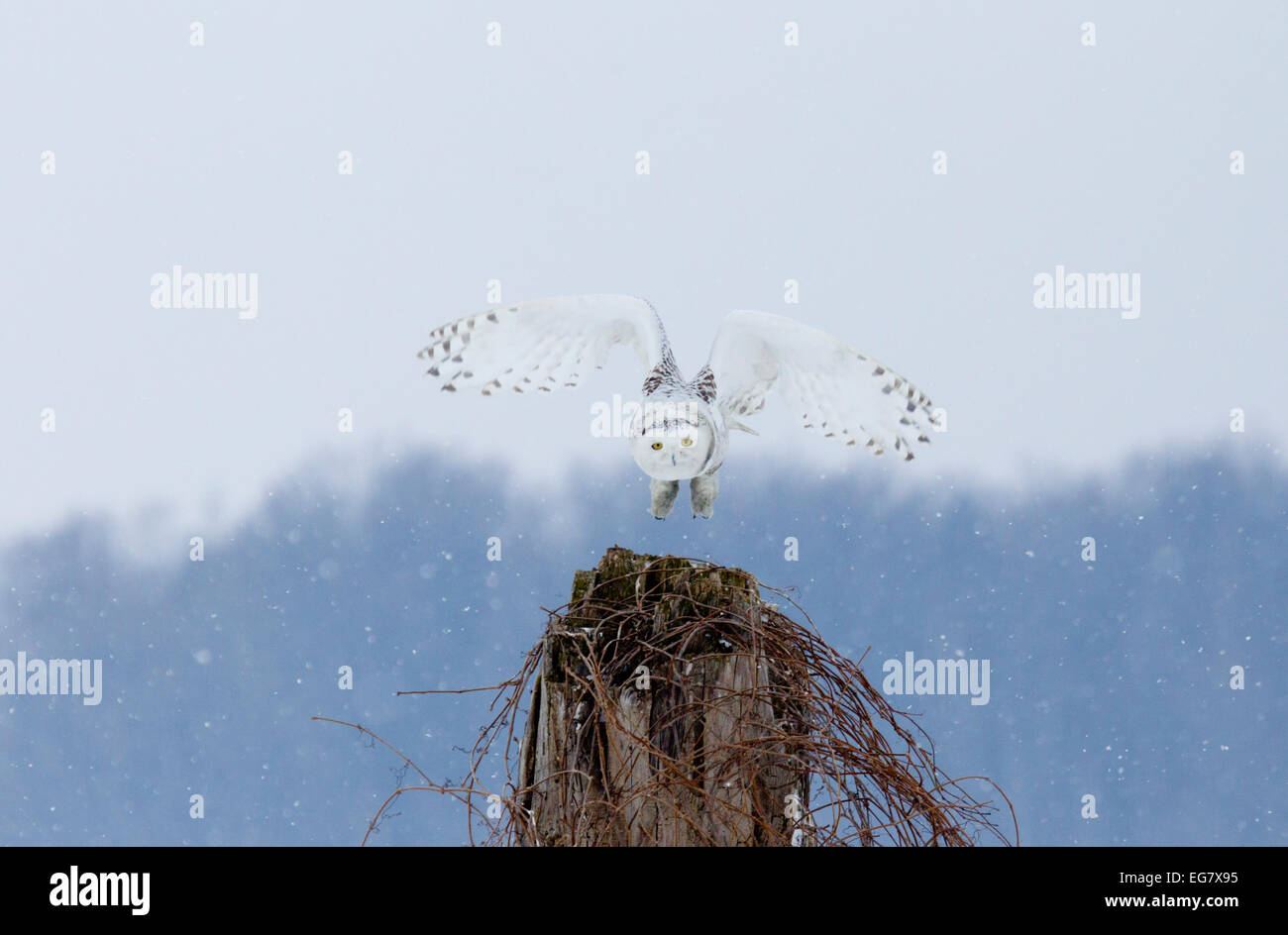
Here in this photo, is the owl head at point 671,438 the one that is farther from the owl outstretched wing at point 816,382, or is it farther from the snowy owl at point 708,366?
the owl outstretched wing at point 816,382

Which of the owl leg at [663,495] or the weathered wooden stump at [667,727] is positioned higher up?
the owl leg at [663,495]

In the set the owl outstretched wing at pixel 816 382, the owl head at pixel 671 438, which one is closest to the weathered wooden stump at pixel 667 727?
the owl head at pixel 671 438

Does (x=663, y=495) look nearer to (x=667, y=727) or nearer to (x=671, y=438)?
(x=671, y=438)

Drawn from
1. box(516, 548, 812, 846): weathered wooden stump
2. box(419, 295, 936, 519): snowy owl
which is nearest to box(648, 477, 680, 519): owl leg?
box(419, 295, 936, 519): snowy owl

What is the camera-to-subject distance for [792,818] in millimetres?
1446

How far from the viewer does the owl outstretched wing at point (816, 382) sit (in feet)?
7.59

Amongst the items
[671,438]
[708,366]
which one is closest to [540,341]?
[708,366]

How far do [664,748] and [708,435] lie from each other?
793 millimetres

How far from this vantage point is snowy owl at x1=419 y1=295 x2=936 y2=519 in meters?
2.32

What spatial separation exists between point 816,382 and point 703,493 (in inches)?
14.1

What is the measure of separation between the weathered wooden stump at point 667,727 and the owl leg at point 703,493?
77cm

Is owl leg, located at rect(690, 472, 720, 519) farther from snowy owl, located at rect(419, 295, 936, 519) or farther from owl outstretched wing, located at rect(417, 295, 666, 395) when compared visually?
owl outstretched wing, located at rect(417, 295, 666, 395)

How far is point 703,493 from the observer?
7.65 ft
